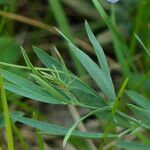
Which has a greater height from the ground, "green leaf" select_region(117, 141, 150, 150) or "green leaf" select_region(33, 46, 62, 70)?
"green leaf" select_region(33, 46, 62, 70)

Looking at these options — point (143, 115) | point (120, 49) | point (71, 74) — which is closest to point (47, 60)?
point (71, 74)

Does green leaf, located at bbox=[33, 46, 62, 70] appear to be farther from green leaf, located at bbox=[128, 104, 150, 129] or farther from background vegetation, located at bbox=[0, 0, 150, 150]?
green leaf, located at bbox=[128, 104, 150, 129]

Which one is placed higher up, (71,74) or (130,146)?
(71,74)

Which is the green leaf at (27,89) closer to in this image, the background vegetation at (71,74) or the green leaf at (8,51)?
the background vegetation at (71,74)

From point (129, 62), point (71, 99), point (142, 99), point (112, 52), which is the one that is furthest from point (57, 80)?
point (112, 52)

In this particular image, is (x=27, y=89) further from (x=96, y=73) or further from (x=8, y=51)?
(x=8, y=51)

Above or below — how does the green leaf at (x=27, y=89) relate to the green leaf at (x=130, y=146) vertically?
above

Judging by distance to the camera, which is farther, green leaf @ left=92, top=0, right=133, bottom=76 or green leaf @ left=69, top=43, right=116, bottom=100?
green leaf @ left=92, top=0, right=133, bottom=76

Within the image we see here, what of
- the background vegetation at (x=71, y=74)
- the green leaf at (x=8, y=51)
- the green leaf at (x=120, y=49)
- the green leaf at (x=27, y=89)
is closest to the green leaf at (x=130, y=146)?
the background vegetation at (x=71, y=74)

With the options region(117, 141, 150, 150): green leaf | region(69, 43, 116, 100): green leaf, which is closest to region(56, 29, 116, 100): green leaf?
region(69, 43, 116, 100): green leaf

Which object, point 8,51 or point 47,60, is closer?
point 47,60

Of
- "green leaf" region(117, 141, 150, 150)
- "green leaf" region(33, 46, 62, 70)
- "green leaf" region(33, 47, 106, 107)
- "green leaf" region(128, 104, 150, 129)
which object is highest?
"green leaf" region(33, 46, 62, 70)
